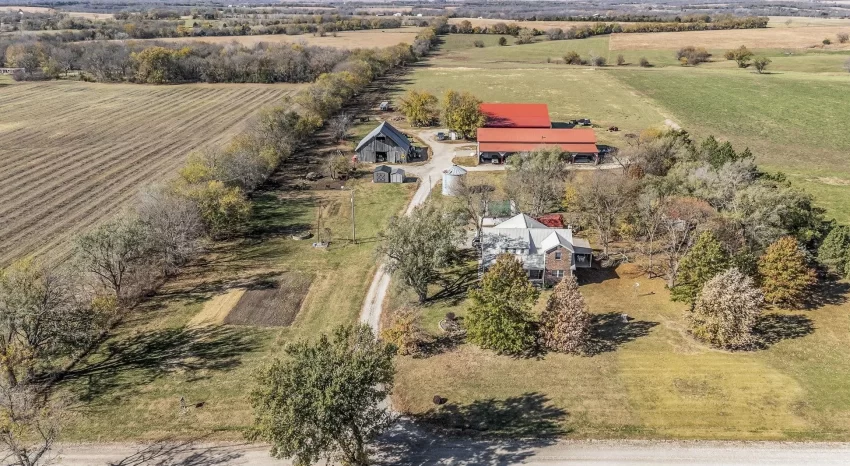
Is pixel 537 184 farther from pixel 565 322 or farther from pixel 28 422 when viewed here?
pixel 28 422

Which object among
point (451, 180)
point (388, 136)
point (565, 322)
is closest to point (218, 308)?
point (565, 322)

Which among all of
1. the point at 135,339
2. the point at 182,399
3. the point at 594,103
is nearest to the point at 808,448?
the point at 182,399

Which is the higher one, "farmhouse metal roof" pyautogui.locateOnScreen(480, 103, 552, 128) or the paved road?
"farmhouse metal roof" pyautogui.locateOnScreen(480, 103, 552, 128)

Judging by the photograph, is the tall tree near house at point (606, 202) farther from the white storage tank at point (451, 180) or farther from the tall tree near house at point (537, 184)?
the white storage tank at point (451, 180)

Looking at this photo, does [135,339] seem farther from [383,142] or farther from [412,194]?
[383,142]

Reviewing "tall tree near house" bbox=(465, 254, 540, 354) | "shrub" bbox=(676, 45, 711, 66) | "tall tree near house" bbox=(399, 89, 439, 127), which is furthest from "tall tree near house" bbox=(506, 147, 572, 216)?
"shrub" bbox=(676, 45, 711, 66)

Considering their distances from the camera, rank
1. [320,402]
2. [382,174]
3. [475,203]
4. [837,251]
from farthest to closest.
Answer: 1. [382,174]
2. [475,203]
3. [837,251]
4. [320,402]

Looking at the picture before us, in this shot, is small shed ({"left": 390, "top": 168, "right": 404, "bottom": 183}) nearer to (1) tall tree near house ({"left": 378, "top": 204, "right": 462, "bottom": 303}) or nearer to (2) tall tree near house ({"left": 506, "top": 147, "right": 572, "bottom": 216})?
(2) tall tree near house ({"left": 506, "top": 147, "right": 572, "bottom": 216})
